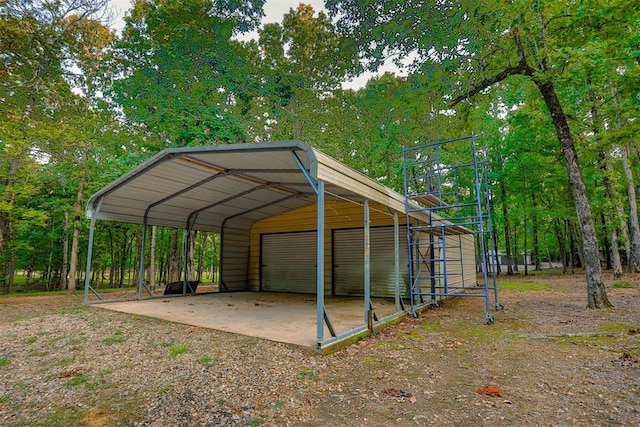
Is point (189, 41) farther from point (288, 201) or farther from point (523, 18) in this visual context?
point (523, 18)

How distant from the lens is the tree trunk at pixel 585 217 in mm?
6680

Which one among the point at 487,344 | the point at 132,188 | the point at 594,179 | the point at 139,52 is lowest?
the point at 487,344

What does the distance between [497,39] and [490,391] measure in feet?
24.2

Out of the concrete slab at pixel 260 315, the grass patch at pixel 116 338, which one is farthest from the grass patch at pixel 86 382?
the concrete slab at pixel 260 315

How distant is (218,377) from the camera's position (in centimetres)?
332

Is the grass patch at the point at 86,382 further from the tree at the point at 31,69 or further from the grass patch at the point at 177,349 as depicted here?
the tree at the point at 31,69

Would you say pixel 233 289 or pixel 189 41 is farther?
pixel 233 289

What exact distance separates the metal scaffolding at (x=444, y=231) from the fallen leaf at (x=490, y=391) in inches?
112

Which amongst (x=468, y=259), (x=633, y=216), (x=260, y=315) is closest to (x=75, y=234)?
(x=260, y=315)

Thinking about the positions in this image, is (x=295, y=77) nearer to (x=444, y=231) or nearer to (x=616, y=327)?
(x=444, y=231)

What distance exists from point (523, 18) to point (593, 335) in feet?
18.6

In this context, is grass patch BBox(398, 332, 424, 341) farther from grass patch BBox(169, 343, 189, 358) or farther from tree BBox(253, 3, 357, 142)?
tree BBox(253, 3, 357, 142)

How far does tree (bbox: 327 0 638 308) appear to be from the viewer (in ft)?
20.3

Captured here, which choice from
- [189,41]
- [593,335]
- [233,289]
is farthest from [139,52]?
[593,335]
